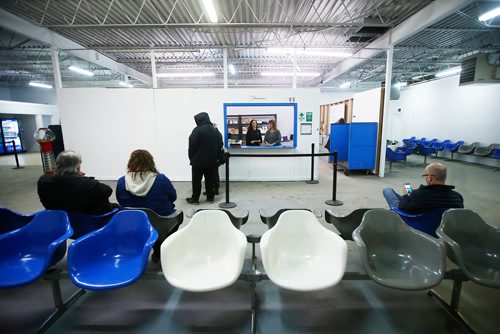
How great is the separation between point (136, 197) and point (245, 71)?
9.10 meters

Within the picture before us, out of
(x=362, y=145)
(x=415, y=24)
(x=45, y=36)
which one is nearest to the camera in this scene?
(x=415, y=24)

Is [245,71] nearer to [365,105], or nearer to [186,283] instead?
[365,105]

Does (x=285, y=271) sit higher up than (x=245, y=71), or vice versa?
(x=245, y=71)

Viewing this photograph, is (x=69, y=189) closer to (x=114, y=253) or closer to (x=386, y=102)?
(x=114, y=253)

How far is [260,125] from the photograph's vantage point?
6523 mm

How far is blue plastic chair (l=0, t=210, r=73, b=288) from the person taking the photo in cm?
181

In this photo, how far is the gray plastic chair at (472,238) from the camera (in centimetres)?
187

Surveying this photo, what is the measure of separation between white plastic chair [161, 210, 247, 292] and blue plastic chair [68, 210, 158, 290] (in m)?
0.19

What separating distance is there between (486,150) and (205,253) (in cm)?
1001

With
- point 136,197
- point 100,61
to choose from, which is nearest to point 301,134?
point 136,197

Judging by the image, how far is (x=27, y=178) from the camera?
7.09 meters

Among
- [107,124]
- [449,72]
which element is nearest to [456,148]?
[449,72]

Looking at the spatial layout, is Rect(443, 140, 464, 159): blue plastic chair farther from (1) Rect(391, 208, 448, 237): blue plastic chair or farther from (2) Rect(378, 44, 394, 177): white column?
(1) Rect(391, 208, 448, 237): blue plastic chair

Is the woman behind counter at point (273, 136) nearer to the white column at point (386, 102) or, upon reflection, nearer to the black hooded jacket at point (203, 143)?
the black hooded jacket at point (203, 143)
